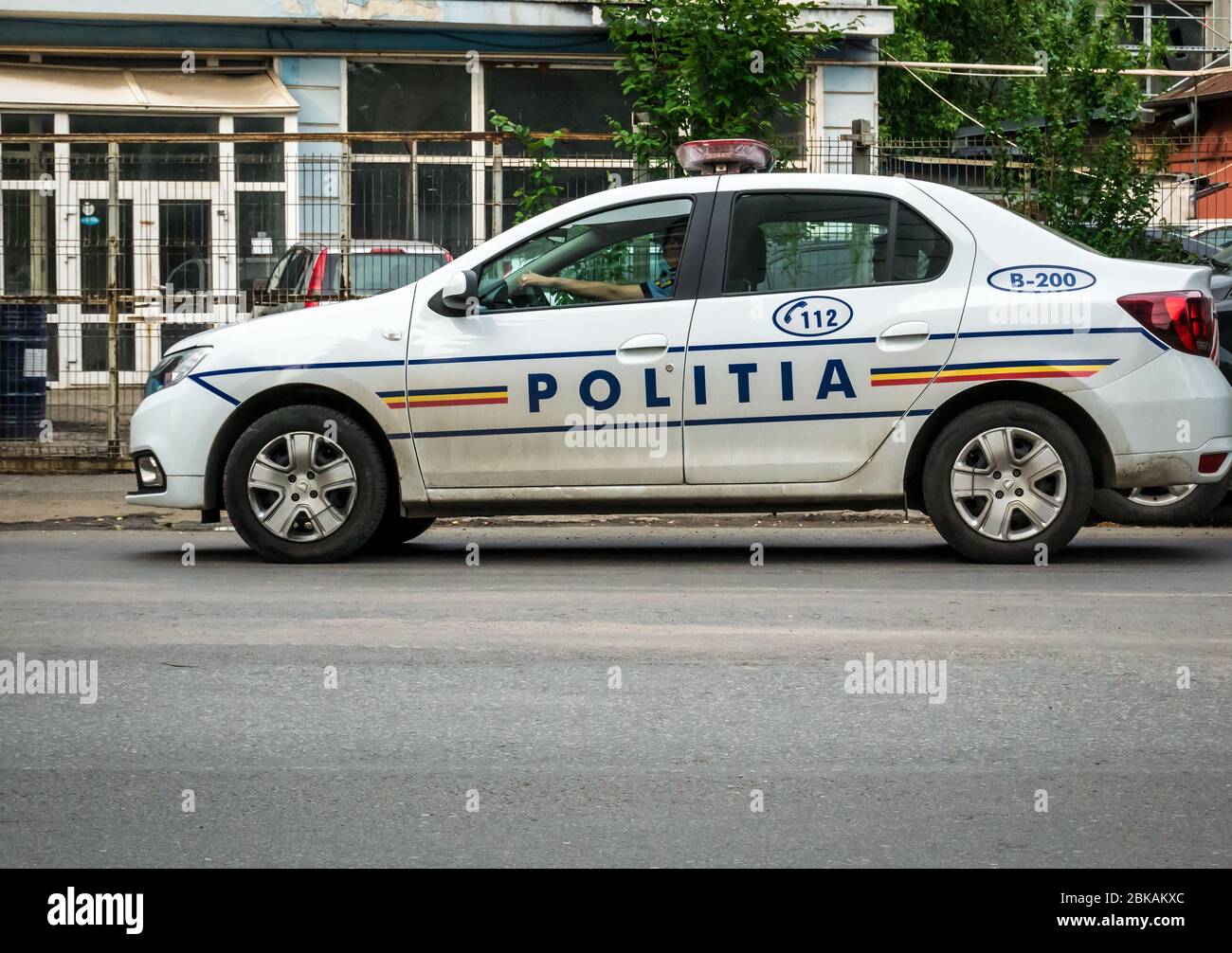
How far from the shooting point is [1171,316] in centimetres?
852

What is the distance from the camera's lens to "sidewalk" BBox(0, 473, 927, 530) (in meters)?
11.6

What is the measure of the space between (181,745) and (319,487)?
12.1 ft

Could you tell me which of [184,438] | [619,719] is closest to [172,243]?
[184,438]

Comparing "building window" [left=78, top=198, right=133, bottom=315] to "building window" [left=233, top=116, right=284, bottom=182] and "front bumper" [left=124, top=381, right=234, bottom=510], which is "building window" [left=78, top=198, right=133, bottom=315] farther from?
"front bumper" [left=124, top=381, right=234, bottom=510]

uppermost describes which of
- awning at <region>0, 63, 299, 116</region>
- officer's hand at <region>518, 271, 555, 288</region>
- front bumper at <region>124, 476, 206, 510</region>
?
awning at <region>0, 63, 299, 116</region>

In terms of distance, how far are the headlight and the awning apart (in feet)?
41.7

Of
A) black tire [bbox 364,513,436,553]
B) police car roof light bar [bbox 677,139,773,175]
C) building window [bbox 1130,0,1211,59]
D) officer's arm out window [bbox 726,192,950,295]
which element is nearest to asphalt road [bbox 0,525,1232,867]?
black tire [bbox 364,513,436,553]

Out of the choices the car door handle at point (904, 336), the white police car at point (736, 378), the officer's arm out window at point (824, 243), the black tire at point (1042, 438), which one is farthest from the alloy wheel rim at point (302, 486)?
the black tire at point (1042, 438)

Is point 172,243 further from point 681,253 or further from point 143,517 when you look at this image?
point 681,253

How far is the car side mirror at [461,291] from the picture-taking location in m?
8.75

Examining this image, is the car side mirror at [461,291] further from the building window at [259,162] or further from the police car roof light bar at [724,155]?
the building window at [259,162]

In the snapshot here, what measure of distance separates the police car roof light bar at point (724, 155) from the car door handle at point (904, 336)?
1.97 meters

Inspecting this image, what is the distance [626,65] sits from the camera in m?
15.3

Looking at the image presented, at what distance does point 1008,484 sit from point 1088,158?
22.6ft
